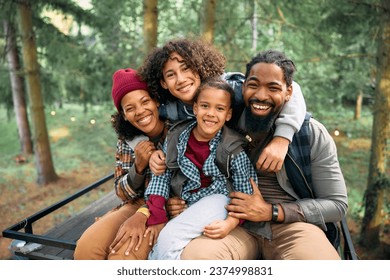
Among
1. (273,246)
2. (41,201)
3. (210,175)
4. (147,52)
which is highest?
(147,52)

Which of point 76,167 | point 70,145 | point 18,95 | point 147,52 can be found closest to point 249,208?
point 147,52

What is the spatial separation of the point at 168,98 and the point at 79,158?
9857 mm

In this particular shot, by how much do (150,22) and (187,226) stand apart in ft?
13.5

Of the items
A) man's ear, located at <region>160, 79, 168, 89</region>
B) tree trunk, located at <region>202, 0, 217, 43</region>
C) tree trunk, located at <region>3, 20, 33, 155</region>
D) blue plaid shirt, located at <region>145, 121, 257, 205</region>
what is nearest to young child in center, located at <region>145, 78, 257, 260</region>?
blue plaid shirt, located at <region>145, 121, 257, 205</region>

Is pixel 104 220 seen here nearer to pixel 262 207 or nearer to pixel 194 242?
pixel 194 242

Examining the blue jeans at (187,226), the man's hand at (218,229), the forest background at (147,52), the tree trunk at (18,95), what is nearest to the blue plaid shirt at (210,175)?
the blue jeans at (187,226)

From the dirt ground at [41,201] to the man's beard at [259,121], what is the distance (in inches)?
199

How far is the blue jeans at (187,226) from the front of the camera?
77.0 inches

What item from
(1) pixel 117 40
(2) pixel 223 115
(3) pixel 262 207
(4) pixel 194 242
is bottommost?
(4) pixel 194 242

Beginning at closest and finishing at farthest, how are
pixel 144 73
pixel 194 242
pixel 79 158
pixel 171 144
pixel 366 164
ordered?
pixel 194 242
pixel 171 144
pixel 144 73
pixel 366 164
pixel 79 158

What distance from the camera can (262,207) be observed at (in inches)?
82.2

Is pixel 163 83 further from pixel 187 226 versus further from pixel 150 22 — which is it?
pixel 150 22

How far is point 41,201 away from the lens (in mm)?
8188
